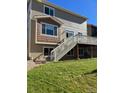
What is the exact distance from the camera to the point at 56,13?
766 centimetres

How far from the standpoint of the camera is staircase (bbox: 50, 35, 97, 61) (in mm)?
6245

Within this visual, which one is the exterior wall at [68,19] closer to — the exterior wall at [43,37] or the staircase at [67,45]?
the exterior wall at [43,37]

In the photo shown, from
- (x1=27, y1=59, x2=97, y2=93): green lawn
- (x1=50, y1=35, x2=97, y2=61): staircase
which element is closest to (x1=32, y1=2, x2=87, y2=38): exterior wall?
(x1=50, y1=35, x2=97, y2=61): staircase

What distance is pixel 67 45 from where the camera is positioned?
7203 mm

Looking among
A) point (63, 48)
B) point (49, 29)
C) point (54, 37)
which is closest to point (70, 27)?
point (54, 37)

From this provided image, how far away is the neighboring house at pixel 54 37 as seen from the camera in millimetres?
6441

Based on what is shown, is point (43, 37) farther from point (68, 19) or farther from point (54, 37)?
point (68, 19)

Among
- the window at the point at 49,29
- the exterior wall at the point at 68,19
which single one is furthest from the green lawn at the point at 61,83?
the exterior wall at the point at 68,19
